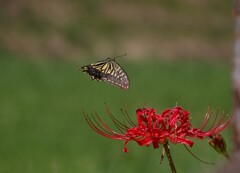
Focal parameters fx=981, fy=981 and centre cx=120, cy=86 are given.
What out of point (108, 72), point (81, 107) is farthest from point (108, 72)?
point (81, 107)

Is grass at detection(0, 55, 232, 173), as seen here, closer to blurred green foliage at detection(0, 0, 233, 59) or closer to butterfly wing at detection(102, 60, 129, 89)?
butterfly wing at detection(102, 60, 129, 89)

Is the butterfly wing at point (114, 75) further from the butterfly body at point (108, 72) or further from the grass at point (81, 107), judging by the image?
the grass at point (81, 107)

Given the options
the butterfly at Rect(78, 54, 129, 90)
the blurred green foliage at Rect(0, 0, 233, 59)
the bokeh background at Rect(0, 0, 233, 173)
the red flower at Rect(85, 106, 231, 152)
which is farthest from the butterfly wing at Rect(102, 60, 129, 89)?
the blurred green foliage at Rect(0, 0, 233, 59)

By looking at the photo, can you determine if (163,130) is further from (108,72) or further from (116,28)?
(116,28)

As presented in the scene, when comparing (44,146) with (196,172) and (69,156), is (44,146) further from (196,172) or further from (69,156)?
(196,172)

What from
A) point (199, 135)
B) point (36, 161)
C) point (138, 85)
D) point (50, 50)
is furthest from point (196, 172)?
point (50, 50)
